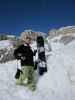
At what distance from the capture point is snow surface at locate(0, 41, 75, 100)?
9961 millimetres

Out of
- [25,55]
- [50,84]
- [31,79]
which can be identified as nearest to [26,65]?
[25,55]

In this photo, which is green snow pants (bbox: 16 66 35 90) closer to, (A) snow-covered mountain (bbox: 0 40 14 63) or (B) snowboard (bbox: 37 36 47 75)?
(B) snowboard (bbox: 37 36 47 75)

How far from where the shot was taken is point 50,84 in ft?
36.2

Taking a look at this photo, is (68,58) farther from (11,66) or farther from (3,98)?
(3,98)

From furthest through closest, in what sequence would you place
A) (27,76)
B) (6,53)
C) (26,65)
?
(6,53) < (26,65) < (27,76)

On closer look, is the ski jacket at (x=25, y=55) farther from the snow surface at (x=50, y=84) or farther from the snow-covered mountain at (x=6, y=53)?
the snow-covered mountain at (x=6, y=53)

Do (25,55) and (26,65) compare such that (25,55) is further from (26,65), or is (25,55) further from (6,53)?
(6,53)

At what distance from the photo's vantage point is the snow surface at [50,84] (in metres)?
9.96

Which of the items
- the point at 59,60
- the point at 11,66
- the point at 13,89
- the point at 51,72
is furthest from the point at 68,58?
→ the point at 13,89

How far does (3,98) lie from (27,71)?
1.56m

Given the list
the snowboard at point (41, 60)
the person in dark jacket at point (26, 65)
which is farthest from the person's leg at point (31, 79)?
the snowboard at point (41, 60)

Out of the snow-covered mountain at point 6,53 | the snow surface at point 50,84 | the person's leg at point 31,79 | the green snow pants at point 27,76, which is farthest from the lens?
the snow-covered mountain at point 6,53

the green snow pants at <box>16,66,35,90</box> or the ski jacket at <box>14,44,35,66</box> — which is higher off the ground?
the ski jacket at <box>14,44,35,66</box>

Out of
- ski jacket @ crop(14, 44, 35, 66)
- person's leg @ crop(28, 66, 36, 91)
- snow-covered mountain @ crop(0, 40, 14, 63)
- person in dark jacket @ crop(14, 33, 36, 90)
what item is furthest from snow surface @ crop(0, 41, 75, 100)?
snow-covered mountain @ crop(0, 40, 14, 63)
